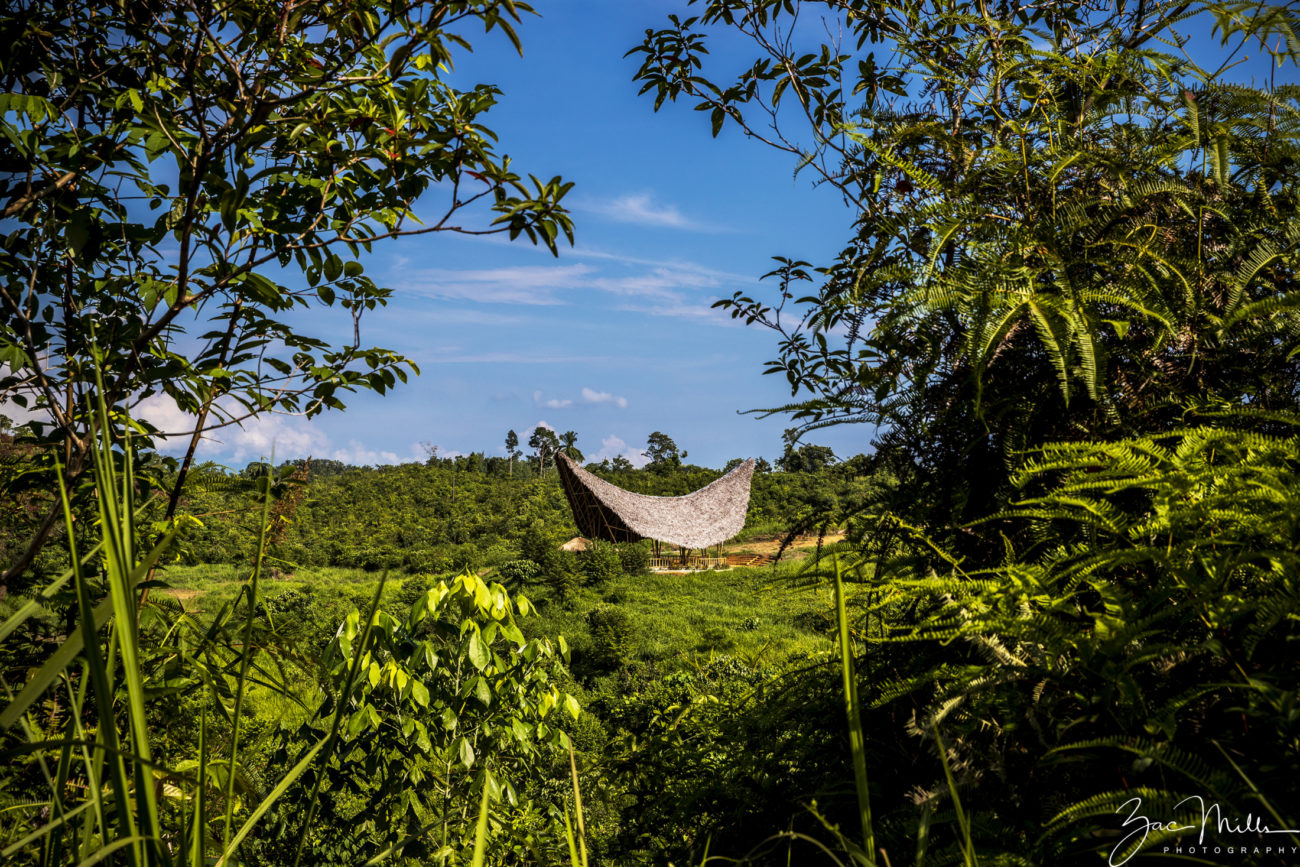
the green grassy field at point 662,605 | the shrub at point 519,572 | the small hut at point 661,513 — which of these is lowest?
the green grassy field at point 662,605

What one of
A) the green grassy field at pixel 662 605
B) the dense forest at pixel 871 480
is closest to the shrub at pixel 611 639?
the green grassy field at pixel 662 605

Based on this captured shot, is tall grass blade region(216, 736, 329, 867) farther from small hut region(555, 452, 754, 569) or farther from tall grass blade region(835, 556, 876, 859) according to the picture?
small hut region(555, 452, 754, 569)

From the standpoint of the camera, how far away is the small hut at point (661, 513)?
50.7ft

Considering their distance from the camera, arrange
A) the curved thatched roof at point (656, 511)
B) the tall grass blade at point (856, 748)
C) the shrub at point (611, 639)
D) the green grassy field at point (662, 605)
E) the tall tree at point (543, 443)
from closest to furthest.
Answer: the tall grass blade at point (856, 748), the shrub at point (611, 639), the green grassy field at point (662, 605), the curved thatched roof at point (656, 511), the tall tree at point (543, 443)

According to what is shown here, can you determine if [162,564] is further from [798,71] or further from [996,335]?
[798,71]

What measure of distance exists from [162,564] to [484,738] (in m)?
1.03

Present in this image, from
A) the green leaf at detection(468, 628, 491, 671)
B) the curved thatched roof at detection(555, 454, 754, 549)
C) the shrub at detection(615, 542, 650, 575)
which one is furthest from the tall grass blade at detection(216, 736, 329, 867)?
the shrub at detection(615, 542, 650, 575)

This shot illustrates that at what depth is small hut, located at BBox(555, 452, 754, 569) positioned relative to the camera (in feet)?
50.7

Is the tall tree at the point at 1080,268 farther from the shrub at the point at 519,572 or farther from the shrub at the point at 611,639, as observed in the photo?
the shrub at the point at 519,572

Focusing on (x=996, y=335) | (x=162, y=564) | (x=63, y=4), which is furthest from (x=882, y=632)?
(x=63, y=4)

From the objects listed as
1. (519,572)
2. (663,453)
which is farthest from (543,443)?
(519,572)

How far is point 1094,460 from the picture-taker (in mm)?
760

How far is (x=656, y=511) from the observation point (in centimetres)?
1669

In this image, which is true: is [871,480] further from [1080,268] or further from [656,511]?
[656,511]
